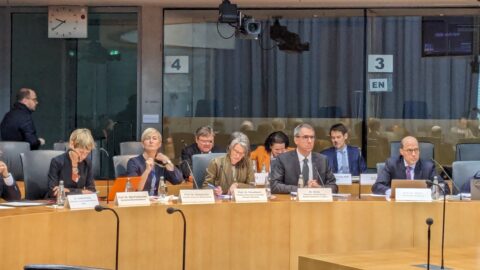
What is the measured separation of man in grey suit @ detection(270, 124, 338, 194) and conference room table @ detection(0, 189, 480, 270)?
1065 mm

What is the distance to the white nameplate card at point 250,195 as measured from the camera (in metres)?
7.87

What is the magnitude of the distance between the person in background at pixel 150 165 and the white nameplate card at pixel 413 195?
6.55 ft

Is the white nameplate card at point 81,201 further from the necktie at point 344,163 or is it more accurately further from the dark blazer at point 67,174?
the necktie at point 344,163

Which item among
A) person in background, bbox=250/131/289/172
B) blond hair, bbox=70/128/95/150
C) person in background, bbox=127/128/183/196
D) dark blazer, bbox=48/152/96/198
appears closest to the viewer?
blond hair, bbox=70/128/95/150

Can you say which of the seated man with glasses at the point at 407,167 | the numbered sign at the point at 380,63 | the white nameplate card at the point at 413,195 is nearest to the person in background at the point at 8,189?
the white nameplate card at the point at 413,195

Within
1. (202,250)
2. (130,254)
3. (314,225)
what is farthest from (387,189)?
(130,254)

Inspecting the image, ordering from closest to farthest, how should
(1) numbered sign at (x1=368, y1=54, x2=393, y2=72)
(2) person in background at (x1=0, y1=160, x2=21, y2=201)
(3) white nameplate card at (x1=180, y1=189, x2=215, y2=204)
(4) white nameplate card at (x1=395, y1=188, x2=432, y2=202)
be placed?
(3) white nameplate card at (x1=180, y1=189, x2=215, y2=204), (4) white nameplate card at (x1=395, y1=188, x2=432, y2=202), (2) person in background at (x1=0, y1=160, x2=21, y2=201), (1) numbered sign at (x1=368, y1=54, x2=393, y2=72)

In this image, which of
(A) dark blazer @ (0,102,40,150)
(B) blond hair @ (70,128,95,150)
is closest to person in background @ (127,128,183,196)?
(B) blond hair @ (70,128,95,150)

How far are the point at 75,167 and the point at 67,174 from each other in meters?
0.11

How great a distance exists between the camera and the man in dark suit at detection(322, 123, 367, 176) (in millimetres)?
11039

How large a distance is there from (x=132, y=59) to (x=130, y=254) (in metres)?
6.79

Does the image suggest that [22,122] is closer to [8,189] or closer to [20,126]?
[20,126]

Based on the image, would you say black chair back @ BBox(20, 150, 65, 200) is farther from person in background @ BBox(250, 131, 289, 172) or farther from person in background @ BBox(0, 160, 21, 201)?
person in background @ BBox(250, 131, 289, 172)

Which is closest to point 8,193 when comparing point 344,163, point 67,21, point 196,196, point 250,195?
point 196,196
